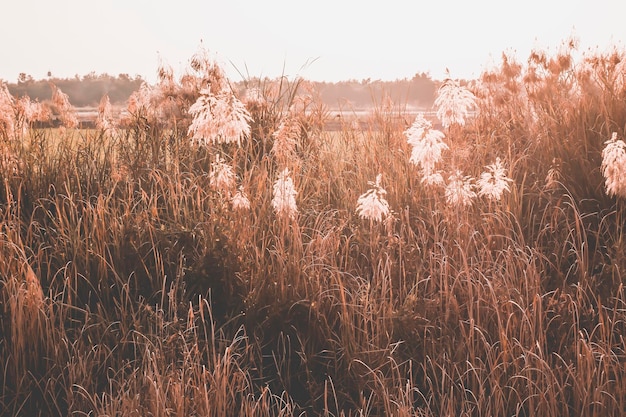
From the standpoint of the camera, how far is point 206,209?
13.4 ft

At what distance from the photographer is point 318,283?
133 inches

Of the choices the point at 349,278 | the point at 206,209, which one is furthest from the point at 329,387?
the point at 206,209

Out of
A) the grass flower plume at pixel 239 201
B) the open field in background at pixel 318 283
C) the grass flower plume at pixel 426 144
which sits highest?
the grass flower plume at pixel 426 144

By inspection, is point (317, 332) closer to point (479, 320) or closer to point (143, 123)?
point (479, 320)

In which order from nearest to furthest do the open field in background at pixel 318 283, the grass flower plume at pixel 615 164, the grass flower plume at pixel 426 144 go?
the open field in background at pixel 318 283 < the grass flower plume at pixel 615 164 < the grass flower plume at pixel 426 144

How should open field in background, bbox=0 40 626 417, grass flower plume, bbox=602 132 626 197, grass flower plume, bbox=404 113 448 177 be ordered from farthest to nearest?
grass flower plume, bbox=404 113 448 177, grass flower plume, bbox=602 132 626 197, open field in background, bbox=0 40 626 417

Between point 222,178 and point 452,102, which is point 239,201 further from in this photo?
point 452,102

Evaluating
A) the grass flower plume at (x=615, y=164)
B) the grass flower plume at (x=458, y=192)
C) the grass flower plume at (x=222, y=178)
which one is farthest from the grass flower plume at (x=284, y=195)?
the grass flower plume at (x=615, y=164)

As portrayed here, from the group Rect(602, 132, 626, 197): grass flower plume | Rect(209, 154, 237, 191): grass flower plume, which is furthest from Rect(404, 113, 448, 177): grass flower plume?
Rect(209, 154, 237, 191): grass flower plume

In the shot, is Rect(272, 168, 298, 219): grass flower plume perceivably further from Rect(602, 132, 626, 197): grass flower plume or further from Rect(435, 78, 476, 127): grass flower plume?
Rect(602, 132, 626, 197): grass flower plume

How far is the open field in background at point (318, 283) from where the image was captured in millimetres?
3018

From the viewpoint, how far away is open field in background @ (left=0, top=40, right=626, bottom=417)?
302 cm

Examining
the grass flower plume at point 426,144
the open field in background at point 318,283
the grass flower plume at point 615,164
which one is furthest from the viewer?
the grass flower plume at point 426,144

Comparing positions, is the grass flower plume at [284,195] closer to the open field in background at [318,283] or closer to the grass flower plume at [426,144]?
the open field in background at [318,283]
